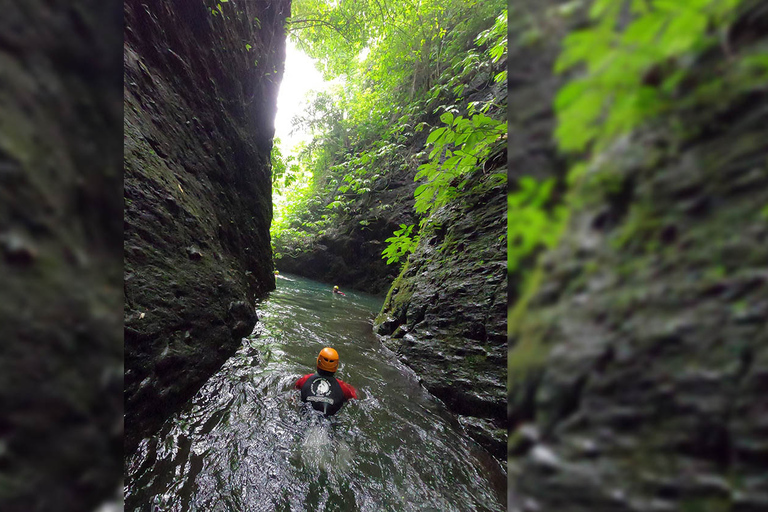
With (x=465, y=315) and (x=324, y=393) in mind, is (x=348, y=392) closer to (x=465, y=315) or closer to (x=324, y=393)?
(x=324, y=393)

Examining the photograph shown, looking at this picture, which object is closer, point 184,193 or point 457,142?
point 457,142

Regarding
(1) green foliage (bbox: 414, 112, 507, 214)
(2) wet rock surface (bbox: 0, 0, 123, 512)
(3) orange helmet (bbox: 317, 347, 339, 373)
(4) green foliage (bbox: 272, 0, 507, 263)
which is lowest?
(3) orange helmet (bbox: 317, 347, 339, 373)

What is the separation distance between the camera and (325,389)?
3133 millimetres

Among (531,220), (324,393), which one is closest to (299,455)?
(324,393)

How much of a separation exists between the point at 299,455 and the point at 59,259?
2.72 meters

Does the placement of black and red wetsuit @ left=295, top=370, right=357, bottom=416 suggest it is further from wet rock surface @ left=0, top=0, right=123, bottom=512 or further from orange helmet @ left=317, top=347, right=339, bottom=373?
wet rock surface @ left=0, top=0, right=123, bottom=512

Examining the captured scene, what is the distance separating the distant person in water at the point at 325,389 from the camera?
10.1 ft

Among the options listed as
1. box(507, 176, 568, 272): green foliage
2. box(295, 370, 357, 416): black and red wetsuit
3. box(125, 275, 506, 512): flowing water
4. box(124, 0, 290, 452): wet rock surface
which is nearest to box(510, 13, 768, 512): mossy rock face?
box(507, 176, 568, 272): green foliage

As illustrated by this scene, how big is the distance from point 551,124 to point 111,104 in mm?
903

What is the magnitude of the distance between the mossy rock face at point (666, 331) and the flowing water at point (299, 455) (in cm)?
227

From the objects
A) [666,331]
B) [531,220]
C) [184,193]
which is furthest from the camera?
[184,193]

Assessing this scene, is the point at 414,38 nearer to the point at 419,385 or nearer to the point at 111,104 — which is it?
the point at 419,385

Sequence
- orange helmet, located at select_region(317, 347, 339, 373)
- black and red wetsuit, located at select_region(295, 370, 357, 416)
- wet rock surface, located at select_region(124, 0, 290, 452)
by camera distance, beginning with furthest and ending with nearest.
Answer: orange helmet, located at select_region(317, 347, 339, 373), black and red wetsuit, located at select_region(295, 370, 357, 416), wet rock surface, located at select_region(124, 0, 290, 452)

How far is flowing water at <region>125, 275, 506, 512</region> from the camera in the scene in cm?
200
